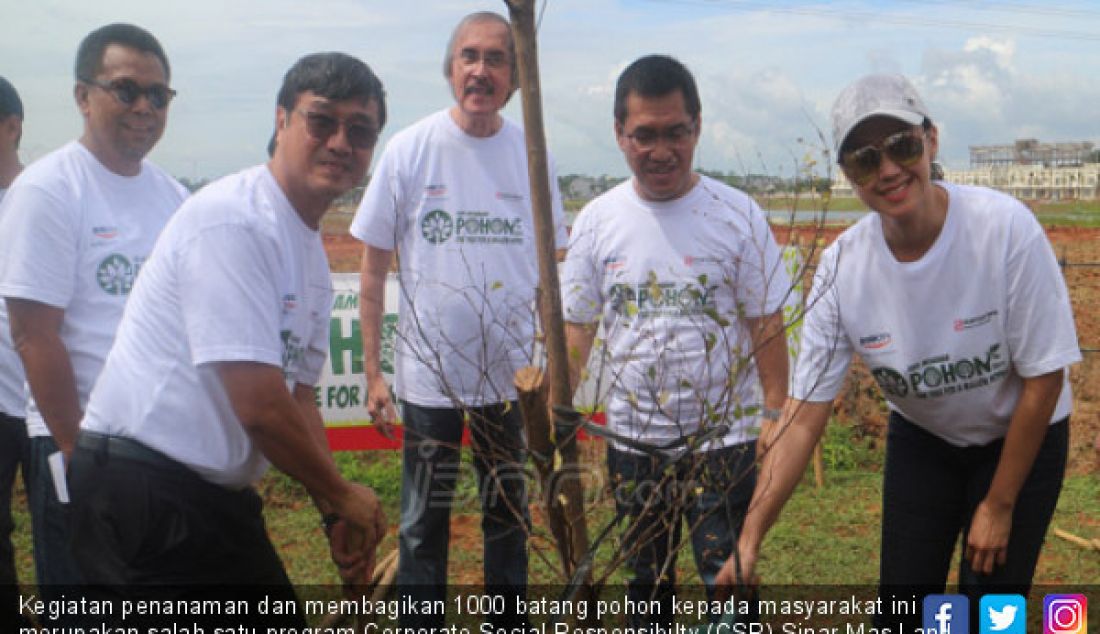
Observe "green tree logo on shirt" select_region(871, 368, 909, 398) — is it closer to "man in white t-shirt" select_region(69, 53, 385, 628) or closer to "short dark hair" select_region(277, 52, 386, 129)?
"man in white t-shirt" select_region(69, 53, 385, 628)

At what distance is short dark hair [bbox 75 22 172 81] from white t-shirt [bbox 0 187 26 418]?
3.03 ft

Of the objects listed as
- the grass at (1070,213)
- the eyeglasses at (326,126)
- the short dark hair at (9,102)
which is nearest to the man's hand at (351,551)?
the eyeglasses at (326,126)

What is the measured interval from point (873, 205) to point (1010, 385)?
24.0 inches

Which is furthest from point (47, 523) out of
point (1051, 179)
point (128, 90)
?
point (1051, 179)

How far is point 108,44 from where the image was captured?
10.3 ft

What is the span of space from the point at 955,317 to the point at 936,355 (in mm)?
110

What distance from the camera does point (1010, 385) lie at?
8.71ft

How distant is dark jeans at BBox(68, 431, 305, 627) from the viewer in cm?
221

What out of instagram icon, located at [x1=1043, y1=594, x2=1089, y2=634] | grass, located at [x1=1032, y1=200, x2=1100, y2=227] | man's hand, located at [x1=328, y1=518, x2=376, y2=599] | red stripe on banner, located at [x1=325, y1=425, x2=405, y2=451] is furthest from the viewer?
grass, located at [x1=1032, y1=200, x2=1100, y2=227]

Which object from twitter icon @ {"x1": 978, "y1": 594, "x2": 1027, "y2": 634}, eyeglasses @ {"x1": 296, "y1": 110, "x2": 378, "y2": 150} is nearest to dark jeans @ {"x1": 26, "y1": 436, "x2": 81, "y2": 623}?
eyeglasses @ {"x1": 296, "y1": 110, "x2": 378, "y2": 150}

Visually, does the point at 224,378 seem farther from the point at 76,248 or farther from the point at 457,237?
the point at 457,237

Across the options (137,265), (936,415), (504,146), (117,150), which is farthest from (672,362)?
(117,150)

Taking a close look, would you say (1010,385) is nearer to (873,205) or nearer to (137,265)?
(873,205)

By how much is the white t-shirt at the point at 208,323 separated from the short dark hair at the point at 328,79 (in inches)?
7.6
